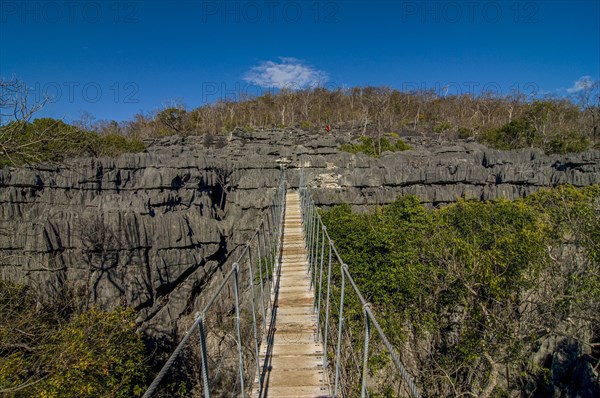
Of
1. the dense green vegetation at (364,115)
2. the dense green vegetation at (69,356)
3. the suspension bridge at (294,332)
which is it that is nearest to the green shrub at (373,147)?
the dense green vegetation at (364,115)

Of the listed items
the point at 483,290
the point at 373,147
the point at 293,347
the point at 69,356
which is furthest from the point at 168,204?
the point at 373,147

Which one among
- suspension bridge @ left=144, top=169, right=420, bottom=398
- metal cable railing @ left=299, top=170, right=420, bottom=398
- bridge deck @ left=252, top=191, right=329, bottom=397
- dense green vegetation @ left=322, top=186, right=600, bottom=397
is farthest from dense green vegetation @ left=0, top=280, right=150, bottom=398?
dense green vegetation @ left=322, top=186, right=600, bottom=397

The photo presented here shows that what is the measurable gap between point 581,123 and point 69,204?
5627 cm

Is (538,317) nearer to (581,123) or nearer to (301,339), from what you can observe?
(301,339)

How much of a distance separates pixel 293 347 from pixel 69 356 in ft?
16.8

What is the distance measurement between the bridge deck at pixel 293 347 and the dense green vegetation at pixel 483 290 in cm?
310

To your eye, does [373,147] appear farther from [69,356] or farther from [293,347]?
[293,347]

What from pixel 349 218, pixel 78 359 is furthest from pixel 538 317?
pixel 78 359

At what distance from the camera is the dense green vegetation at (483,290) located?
21.7 ft

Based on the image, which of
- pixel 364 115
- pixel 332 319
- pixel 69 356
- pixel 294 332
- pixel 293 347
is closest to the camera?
pixel 293 347

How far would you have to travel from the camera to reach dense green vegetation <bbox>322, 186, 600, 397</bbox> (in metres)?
6.62

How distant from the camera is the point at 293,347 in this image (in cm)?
382

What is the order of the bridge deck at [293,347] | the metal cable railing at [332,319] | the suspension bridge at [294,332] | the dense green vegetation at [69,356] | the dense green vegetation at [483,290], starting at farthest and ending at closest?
1. the dense green vegetation at [483,290]
2. the dense green vegetation at [69,356]
3. the metal cable railing at [332,319]
4. the bridge deck at [293,347]
5. the suspension bridge at [294,332]

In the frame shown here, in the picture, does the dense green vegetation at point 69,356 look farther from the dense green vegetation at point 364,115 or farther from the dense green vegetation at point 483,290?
the dense green vegetation at point 364,115
